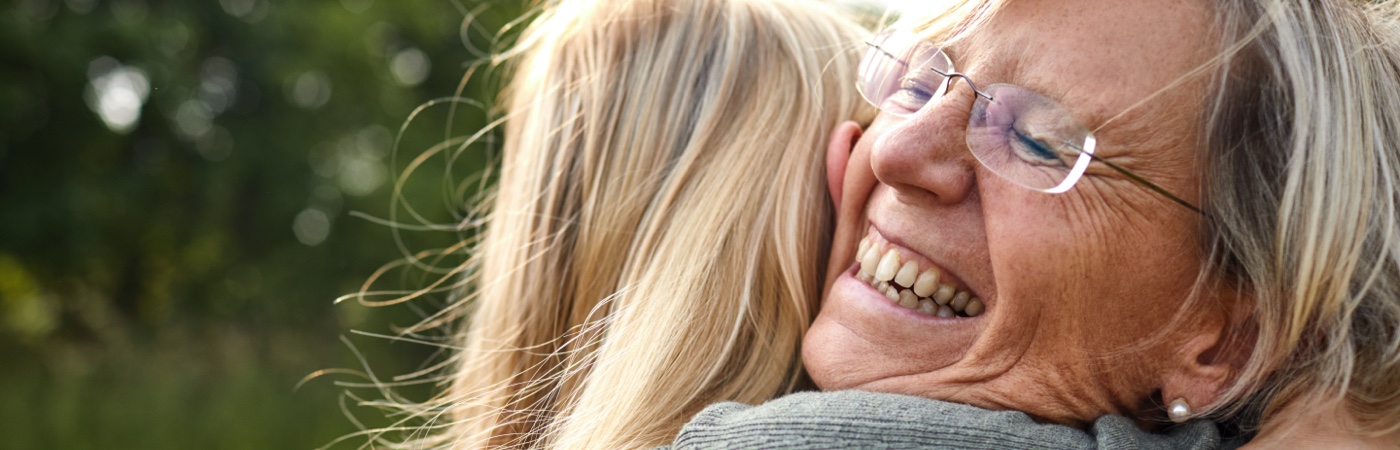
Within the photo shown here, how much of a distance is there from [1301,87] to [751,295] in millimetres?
1082

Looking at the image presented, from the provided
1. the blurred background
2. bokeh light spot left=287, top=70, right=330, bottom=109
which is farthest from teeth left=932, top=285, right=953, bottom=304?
bokeh light spot left=287, top=70, right=330, bottom=109

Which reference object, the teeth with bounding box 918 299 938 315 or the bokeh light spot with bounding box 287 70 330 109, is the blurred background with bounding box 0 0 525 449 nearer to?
the bokeh light spot with bounding box 287 70 330 109

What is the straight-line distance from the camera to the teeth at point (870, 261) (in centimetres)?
211

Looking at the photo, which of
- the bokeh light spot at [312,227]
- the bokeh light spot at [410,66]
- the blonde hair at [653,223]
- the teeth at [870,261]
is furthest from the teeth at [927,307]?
the bokeh light spot at [312,227]

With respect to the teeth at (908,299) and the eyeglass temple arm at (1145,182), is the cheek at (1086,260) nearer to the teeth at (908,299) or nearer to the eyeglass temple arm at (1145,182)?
the eyeglass temple arm at (1145,182)

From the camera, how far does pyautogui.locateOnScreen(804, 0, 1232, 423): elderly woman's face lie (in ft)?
5.98

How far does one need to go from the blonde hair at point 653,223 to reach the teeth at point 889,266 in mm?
292

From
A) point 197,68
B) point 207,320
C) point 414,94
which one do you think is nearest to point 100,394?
point 207,320

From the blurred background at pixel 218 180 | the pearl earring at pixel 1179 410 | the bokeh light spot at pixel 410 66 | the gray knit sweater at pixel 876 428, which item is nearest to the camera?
the gray knit sweater at pixel 876 428

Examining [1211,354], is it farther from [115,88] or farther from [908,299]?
[115,88]

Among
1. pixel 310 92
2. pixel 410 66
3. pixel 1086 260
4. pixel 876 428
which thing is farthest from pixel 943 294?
pixel 310 92

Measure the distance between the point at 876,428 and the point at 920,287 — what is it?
369mm

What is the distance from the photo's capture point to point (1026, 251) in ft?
6.11

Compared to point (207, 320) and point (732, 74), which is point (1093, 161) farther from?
point (207, 320)
